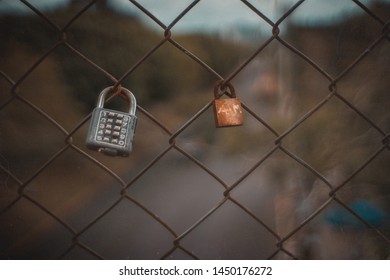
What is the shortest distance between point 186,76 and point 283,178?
0.67 meters

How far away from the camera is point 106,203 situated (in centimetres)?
192

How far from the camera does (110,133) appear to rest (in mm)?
758

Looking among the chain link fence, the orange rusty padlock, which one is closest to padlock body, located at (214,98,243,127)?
the orange rusty padlock

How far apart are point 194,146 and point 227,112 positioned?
1204 mm

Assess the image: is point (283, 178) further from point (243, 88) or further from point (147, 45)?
point (147, 45)

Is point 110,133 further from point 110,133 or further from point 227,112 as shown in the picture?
point 227,112

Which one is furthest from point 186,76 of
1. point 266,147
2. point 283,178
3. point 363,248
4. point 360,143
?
point 363,248

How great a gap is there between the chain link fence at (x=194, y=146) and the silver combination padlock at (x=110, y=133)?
1056mm

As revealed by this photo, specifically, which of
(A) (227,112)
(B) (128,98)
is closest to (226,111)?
(A) (227,112)

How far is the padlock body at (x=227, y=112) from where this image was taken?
2.70 ft

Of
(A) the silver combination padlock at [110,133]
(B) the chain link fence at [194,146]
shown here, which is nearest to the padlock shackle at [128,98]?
(A) the silver combination padlock at [110,133]

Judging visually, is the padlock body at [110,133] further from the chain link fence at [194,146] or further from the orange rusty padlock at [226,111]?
the chain link fence at [194,146]

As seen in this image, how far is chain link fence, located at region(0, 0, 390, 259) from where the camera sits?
Answer: 1.86 meters
